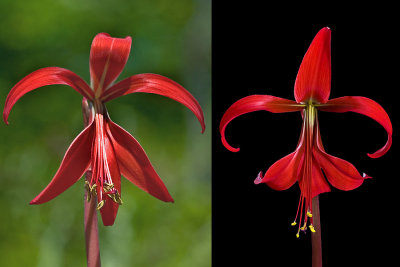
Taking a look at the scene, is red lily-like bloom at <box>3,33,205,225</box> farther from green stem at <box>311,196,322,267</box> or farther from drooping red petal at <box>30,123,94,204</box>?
green stem at <box>311,196,322,267</box>

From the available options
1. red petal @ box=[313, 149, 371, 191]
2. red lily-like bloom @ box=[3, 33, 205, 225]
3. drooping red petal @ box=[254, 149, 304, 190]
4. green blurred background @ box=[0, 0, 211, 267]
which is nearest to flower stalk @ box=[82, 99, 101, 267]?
red lily-like bloom @ box=[3, 33, 205, 225]

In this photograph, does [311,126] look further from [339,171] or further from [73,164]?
[73,164]

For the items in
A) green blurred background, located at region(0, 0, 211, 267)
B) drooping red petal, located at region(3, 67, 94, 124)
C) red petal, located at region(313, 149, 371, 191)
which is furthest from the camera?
green blurred background, located at region(0, 0, 211, 267)

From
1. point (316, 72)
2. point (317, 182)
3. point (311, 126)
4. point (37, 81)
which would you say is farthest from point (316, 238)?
point (37, 81)

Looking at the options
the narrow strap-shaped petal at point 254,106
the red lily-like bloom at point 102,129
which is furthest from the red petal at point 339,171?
the red lily-like bloom at point 102,129

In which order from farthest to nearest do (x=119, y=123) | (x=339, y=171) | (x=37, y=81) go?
(x=119, y=123) < (x=339, y=171) < (x=37, y=81)

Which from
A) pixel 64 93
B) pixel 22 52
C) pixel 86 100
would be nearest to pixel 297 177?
pixel 86 100
